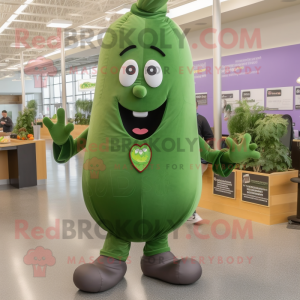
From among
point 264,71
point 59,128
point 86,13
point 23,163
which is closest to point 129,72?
point 59,128

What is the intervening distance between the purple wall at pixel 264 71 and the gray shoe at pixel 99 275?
6682 mm

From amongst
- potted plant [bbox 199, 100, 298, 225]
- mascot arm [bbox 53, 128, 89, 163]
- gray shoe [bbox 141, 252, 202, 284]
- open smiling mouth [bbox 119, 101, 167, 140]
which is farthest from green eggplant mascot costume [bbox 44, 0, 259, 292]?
potted plant [bbox 199, 100, 298, 225]

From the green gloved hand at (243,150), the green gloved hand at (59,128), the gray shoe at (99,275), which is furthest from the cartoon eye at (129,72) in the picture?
the gray shoe at (99,275)

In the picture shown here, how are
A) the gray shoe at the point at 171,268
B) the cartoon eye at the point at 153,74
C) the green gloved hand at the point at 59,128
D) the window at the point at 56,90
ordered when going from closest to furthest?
the cartoon eye at the point at 153,74
the green gloved hand at the point at 59,128
the gray shoe at the point at 171,268
the window at the point at 56,90

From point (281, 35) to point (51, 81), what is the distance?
74.8 feet

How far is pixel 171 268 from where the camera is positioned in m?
2.95

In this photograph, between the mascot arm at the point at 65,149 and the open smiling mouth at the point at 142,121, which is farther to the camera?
the mascot arm at the point at 65,149

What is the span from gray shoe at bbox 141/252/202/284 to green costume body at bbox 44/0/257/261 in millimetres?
451

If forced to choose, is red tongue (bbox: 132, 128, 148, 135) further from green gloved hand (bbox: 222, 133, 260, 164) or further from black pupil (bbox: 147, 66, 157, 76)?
green gloved hand (bbox: 222, 133, 260, 164)

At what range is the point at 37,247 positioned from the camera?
12.6ft

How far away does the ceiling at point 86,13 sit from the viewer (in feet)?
29.1

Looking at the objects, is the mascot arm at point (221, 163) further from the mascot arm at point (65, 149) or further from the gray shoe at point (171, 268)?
the mascot arm at point (65, 149)

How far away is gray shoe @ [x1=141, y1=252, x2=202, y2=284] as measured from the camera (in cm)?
292

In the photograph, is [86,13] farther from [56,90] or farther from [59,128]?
[56,90]
